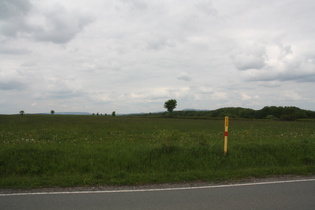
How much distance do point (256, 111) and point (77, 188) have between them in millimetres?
115710

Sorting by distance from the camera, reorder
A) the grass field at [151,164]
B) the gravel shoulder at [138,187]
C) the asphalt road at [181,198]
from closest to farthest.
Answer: the asphalt road at [181,198] < the gravel shoulder at [138,187] < the grass field at [151,164]

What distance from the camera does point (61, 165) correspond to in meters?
8.11

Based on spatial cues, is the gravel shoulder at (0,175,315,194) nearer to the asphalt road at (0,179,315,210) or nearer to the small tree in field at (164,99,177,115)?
the asphalt road at (0,179,315,210)

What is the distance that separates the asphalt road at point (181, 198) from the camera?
191 inches

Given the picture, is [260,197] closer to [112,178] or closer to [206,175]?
[206,175]

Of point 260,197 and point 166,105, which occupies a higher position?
point 166,105

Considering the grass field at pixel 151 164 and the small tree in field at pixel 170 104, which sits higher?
the small tree in field at pixel 170 104

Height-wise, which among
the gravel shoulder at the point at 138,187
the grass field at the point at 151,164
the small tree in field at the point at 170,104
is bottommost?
the gravel shoulder at the point at 138,187

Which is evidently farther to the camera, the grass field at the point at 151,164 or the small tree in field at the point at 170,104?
the small tree in field at the point at 170,104

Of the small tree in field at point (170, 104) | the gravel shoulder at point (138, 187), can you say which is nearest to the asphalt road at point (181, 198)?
the gravel shoulder at point (138, 187)

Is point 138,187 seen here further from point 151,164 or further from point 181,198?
point 151,164

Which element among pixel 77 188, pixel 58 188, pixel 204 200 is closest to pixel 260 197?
pixel 204 200

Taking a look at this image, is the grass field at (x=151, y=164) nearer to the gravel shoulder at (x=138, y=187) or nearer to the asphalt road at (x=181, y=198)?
the gravel shoulder at (x=138, y=187)

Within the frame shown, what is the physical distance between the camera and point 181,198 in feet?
17.4
